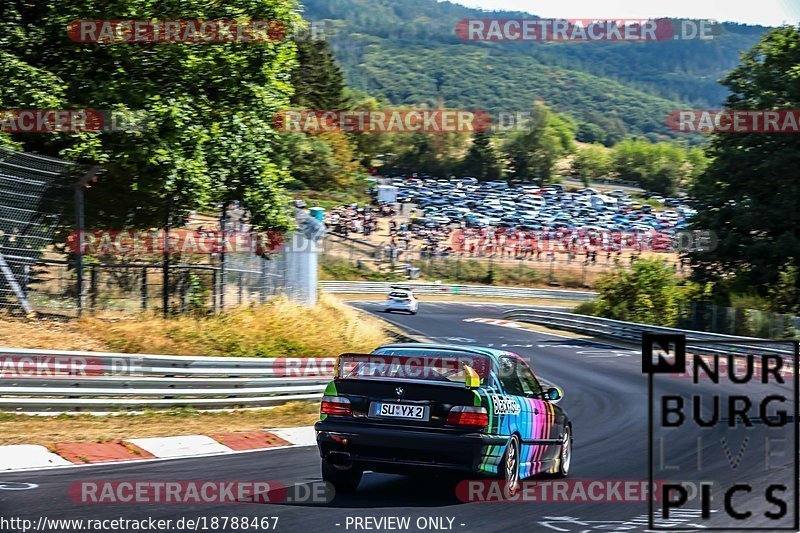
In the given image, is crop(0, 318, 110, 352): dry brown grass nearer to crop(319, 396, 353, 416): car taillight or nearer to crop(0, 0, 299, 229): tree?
crop(0, 0, 299, 229): tree

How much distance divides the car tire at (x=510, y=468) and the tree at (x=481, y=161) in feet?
462

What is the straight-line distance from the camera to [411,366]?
8.96m

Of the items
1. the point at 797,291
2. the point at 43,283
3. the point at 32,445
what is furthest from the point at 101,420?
the point at 797,291

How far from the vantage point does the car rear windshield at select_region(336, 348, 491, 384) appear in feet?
28.8

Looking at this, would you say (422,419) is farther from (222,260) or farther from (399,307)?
(399,307)

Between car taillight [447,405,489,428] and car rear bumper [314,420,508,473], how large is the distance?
85 millimetres

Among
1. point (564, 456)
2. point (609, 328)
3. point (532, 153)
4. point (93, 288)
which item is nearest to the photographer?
point (564, 456)

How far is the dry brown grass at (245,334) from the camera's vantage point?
17.0 meters

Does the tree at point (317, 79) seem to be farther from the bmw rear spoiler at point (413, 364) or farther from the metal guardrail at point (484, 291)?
the bmw rear spoiler at point (413, 364)

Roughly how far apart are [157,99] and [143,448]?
8892mm

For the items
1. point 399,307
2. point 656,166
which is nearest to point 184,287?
point 399,307

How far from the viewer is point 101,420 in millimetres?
13547

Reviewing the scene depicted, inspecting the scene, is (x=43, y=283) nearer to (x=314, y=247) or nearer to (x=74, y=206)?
(x=74, y=206)

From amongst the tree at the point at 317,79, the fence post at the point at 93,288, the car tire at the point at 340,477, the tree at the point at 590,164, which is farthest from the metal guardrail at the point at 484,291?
the tree at the point at 590,164
